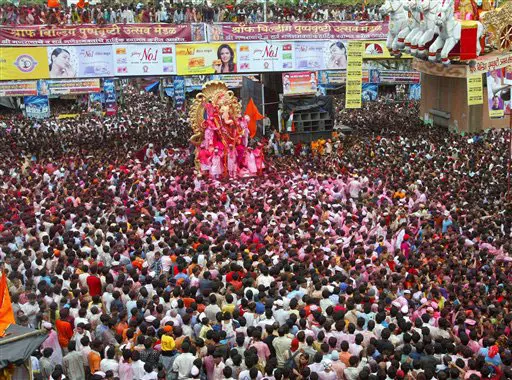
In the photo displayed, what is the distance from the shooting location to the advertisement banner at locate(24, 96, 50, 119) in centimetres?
2738

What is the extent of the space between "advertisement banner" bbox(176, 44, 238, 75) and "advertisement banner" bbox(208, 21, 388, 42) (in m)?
0.37

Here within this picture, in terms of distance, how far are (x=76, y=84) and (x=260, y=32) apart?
30.8 ft

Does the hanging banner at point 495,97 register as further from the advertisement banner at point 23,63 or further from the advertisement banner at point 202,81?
the advertisement banner at point 202,81

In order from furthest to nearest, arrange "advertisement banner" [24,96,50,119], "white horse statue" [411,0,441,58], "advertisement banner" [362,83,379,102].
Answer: "advertisement banner" [362,83,379,102] < "advertisement banner" [24,96,50,119] < "white horse statue" [411,0,441,58]

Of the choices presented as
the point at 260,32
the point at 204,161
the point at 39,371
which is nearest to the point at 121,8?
the point at 260,32

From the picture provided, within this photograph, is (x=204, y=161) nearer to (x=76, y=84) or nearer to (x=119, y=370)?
(x=119, y=370)

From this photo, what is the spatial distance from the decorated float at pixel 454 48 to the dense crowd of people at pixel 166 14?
13.4 ft

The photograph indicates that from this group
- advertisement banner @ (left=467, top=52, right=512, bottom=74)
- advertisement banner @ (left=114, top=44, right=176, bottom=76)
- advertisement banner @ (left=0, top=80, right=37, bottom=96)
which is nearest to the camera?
advertisement banner @ (left=467, top=52, right=512, bottom=74)

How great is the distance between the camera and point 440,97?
74.9 ft

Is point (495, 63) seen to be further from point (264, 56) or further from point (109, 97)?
point (109, 97)

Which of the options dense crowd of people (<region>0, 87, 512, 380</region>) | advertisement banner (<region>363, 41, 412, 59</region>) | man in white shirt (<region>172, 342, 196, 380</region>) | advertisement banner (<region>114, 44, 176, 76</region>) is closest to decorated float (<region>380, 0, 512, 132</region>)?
A: advertisement banner (<region>363, 41, 412, 59</region>)

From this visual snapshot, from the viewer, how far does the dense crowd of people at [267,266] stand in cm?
686

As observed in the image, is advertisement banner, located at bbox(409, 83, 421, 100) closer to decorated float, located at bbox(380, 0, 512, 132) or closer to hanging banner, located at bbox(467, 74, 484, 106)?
decorated float, located at bbox(380, 0, 512, 132)

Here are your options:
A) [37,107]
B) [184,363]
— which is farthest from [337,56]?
[184,363]
